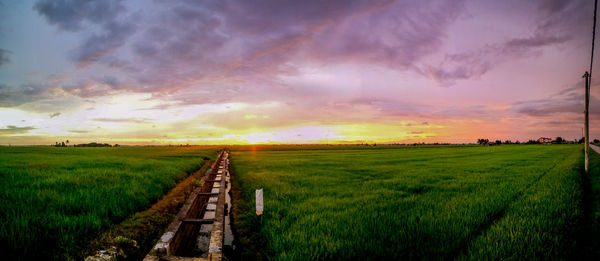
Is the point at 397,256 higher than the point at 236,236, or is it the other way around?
the point at 397,256

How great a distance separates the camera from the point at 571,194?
8.99 m

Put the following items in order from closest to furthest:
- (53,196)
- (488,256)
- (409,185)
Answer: (488,256) → (53,196) → (409,185)

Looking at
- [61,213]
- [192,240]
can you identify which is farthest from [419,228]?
[61,213]

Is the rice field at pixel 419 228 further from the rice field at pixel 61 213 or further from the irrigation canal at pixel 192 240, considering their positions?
the rice field at pixel 61 213

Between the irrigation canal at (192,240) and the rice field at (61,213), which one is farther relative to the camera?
the rice field at (61,213)

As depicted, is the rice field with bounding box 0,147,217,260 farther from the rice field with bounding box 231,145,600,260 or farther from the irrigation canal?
the rice field with bounding box 231,145,600,260

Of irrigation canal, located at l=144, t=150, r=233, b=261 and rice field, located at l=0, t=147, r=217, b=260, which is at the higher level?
rice field, located at l=0, t=147, r=217, b=260

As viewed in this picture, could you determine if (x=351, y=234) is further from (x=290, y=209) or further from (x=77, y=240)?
(x=77, y=240)

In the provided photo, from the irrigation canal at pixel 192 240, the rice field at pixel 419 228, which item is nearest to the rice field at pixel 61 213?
the irrigation canal at pixel 192 240

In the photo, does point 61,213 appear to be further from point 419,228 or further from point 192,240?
point 419,228

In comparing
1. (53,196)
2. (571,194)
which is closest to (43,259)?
(53,196)

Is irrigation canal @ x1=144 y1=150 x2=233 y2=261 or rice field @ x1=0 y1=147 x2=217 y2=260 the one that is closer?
irrigation canal @ x1=144 y1=150 x2=233 y2=261

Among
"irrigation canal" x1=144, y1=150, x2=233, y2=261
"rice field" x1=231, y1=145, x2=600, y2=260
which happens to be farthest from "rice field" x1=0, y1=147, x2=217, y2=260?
"rice field" x1=231, y1=145, x2=600, y2=260

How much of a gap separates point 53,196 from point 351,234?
9.02 metres
